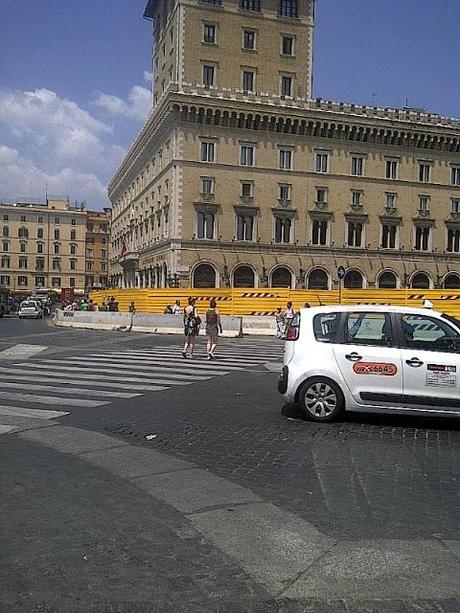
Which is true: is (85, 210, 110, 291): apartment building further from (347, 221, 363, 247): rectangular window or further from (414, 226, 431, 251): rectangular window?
(414, 226, 431, 251): rectangular window

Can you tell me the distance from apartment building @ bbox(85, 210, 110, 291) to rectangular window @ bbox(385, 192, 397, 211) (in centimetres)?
7702

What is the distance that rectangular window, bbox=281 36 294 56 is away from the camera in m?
67.4

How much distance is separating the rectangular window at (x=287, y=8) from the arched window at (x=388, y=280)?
28258 millimetres

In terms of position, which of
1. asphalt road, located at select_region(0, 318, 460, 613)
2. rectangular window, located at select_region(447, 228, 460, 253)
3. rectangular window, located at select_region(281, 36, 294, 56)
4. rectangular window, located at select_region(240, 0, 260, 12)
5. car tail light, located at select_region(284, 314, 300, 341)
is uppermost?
rectangular window, located at select_region(240, 0, 260, 12)

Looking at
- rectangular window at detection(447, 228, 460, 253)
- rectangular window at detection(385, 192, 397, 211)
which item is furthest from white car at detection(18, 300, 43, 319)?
Answer: rectangular window at detection(447, 228, 460, 253)

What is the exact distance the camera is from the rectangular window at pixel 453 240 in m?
69.9

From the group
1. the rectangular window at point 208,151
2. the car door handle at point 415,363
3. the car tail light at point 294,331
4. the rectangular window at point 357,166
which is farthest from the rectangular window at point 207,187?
the car door handle at point 415,363

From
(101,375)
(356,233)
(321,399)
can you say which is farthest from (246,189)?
(321,399)

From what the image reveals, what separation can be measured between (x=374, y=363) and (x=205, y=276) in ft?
175

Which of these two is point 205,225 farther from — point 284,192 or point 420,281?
point 420,281

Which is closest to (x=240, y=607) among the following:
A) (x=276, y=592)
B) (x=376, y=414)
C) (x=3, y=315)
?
(x=276, y=592)

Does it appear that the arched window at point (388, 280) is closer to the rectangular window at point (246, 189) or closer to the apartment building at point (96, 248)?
the rectangular window at point (246, 189)

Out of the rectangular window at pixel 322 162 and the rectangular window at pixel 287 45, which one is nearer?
the rectangular window at pixel 322 162

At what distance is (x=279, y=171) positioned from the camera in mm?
64938
